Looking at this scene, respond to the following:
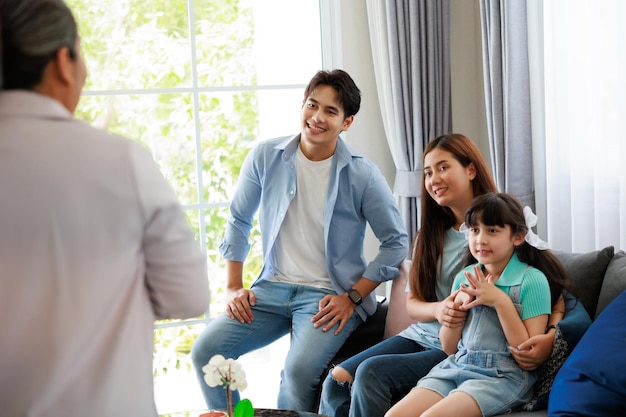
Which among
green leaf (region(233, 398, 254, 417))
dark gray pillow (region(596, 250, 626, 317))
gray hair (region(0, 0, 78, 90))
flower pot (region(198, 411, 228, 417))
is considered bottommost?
flower pot (region(198, 411, 228, 417))

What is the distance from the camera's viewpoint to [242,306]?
140 inches

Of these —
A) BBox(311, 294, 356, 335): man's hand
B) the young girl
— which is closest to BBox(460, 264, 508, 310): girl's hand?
the young girl

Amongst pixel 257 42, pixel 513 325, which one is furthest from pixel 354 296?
pixel 257 42

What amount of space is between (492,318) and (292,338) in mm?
986

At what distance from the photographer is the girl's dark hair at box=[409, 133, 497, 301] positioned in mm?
3178

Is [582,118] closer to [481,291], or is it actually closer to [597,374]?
[481,291]

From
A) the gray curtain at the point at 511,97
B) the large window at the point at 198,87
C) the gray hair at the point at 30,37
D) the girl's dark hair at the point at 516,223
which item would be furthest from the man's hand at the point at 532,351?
the large window at the point at 198,87

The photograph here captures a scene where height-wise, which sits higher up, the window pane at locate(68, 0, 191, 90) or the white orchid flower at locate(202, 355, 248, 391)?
the window pane at locate(68, 0, 191, 90)

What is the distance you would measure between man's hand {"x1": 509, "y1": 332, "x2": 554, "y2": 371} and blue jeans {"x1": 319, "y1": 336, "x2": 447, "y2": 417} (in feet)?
1.49

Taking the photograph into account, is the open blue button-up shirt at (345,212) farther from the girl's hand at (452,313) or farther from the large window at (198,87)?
the large window at (198,87)

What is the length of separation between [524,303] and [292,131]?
7.02 feet

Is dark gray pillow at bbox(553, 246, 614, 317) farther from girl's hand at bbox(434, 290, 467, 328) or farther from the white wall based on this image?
the white wall

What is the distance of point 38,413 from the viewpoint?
1379 millimetres

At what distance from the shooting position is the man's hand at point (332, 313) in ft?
11.2
